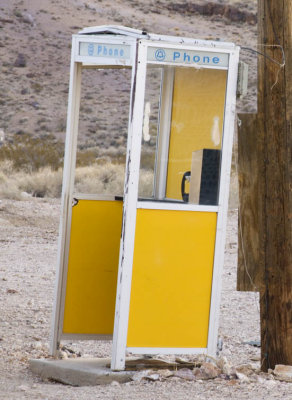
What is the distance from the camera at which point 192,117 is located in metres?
5.95

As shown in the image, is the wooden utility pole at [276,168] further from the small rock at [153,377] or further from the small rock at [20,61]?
the small rock at [20,61]

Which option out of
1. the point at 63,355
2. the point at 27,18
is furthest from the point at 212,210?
the point at 27,18

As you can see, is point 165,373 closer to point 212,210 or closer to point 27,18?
point 212,210

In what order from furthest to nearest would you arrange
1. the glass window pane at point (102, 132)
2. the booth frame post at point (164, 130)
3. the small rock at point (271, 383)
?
1. the glass window pane at point (102, 132)
2. the booth frame post at point (164, 130)
3. the small rock at point (271, 383)

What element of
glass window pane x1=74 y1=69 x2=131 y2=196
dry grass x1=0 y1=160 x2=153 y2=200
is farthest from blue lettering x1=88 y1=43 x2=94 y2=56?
glass window pane x1=74 y1=69 x2=131 y2=196

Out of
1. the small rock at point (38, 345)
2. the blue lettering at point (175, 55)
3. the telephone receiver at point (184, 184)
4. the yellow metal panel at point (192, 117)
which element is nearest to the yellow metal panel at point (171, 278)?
the telephone receiver at point (184, 184)

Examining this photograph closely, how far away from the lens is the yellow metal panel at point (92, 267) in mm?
6156

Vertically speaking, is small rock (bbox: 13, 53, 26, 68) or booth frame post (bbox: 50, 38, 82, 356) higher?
small rock (bbox: 13, 53, 26, 68)

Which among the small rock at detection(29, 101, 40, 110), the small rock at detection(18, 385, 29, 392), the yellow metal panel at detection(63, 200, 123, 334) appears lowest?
the small rock at detection(18, 385, 29, 392)

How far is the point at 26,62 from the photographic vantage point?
4878cm

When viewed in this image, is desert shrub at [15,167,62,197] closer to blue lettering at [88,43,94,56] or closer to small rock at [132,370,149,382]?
blue lettering at [88,43,94,56]

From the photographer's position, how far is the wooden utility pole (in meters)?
5.47

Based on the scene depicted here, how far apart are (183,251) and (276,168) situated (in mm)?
835

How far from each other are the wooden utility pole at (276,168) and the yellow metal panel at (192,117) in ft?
1.00
